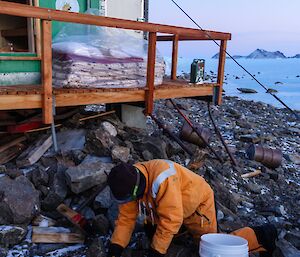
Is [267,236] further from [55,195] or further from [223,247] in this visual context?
[55,195]

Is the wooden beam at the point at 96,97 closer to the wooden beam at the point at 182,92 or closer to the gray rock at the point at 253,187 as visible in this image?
the wooden beam at the point at 182,92

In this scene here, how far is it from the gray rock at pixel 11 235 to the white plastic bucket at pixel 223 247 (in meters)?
2.08

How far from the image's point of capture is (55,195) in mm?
5031

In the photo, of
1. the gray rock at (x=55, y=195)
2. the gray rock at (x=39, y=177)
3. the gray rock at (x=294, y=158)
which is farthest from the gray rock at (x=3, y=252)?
the gray rock at (x=294, y=158)

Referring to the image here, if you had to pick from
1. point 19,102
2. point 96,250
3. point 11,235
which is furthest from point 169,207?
point 19,102

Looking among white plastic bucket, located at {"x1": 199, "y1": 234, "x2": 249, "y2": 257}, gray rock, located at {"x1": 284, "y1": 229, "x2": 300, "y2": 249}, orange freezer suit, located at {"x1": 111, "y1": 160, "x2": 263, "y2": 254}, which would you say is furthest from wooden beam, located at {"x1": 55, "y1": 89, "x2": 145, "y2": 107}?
gray rock, located at {"x1": 284, "y1": 229, "x2": 300, "y2": 249}

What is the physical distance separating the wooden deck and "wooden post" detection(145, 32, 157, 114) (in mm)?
78

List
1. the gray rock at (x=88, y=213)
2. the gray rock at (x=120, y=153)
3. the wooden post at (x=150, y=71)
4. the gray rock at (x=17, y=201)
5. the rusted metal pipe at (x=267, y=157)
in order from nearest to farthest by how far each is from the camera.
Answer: the gray rock at (x=17, y=201)
the gray rock at (x=88, y=213)
the gray rock at (x=120, y=153)
the wooden post at (x=150, y=71)
the rusted metal pipe at (x=267, y=157)

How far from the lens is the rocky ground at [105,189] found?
4473 millimetres

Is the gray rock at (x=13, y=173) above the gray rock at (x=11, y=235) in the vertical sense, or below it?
above

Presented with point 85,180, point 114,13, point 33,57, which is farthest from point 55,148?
point 114,13

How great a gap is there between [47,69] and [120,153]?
1712 mm

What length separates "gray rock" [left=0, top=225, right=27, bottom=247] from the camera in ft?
14.3

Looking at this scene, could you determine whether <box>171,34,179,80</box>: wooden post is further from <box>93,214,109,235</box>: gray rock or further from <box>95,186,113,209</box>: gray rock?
<box>93,214,109,235</box>: gray rock
